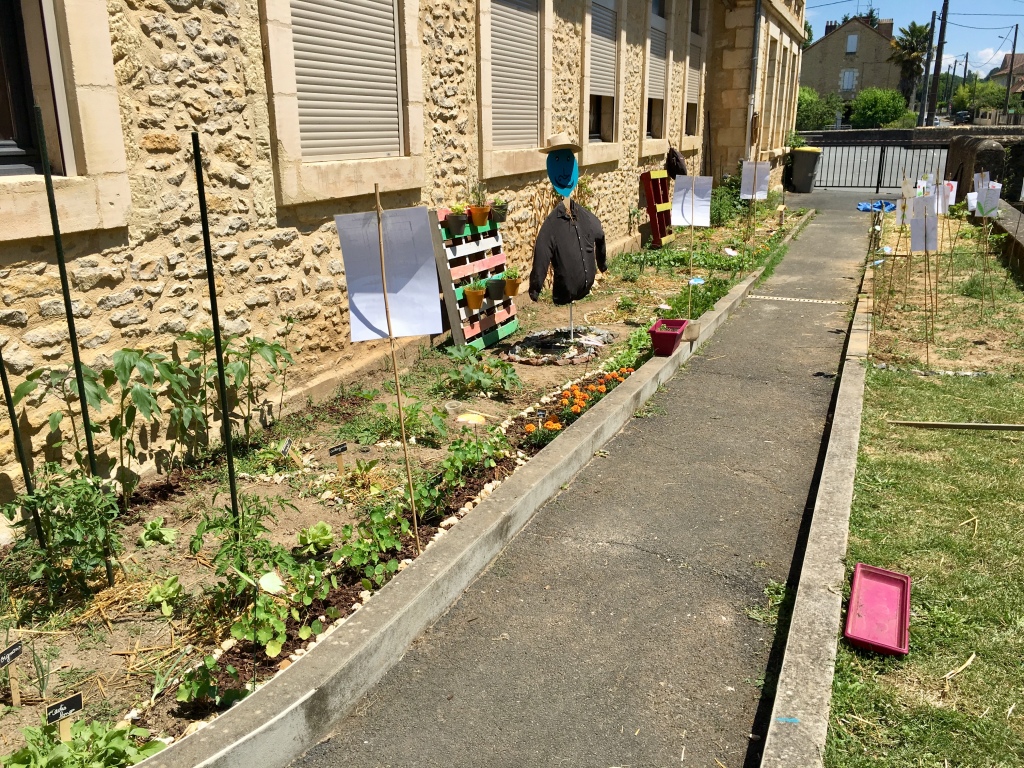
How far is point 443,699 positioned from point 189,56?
3832 millimetres

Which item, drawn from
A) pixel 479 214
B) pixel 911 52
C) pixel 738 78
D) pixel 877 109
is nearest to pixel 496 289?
pixel 479 214

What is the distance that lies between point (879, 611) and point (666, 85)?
12.9 m

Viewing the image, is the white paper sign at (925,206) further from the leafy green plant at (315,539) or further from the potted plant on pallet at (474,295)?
the leafy green plant at (315,539)

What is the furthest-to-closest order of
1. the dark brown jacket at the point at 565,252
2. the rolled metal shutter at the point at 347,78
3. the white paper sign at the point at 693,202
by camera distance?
the white paper sign at the point at 693,202 → the dark brown jacket at the point at 565,252 → the rolled metal shutter at the point at 347,78

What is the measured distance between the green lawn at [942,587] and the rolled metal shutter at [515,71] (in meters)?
5.01

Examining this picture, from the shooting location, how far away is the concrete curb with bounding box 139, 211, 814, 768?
2.45m

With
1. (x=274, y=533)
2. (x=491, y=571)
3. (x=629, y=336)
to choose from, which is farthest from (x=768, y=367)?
(x=274, y=533)

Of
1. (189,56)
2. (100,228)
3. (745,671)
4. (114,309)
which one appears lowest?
(745,671)

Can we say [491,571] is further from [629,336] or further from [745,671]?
[629,336]

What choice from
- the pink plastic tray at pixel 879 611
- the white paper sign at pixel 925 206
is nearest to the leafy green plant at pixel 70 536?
the pink plastic tray at pixel 879 611

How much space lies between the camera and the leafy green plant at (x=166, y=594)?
10.1ft

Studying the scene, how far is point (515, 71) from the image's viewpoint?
28.5ft

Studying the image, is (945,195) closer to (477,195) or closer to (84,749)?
(477,195)

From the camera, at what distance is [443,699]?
2.96 metres
